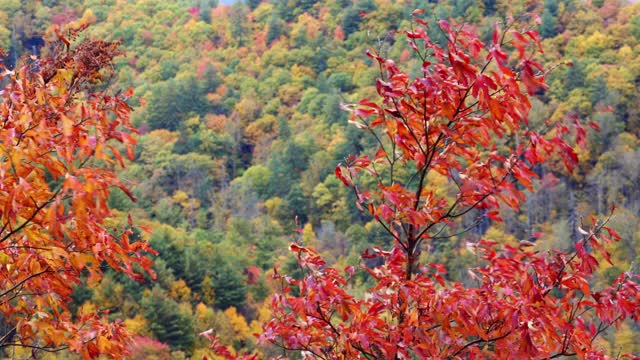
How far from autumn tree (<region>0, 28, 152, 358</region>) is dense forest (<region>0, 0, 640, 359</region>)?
1325 cm

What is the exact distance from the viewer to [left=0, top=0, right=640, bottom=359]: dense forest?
2925cm

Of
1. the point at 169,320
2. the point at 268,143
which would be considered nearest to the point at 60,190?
the point at 169,320

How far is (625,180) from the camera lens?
49844 millimetres

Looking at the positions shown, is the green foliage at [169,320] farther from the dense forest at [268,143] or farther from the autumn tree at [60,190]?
the autumn tree at [60,190]

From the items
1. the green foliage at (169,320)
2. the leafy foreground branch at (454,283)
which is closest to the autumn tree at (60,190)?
the leafy foreground branch at (454,283)

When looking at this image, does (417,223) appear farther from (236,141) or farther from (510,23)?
(236,141)

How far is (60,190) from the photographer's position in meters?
2.26

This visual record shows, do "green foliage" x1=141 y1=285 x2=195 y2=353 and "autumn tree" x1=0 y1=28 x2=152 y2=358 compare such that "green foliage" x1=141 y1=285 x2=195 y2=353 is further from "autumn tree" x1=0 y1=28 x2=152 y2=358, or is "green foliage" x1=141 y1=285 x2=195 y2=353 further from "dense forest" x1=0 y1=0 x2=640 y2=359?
"autumn tree" x1=0 y1=28 x2=152 y2=358

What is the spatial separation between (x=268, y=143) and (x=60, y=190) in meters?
68.5

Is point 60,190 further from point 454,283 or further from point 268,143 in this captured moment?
point 268,143

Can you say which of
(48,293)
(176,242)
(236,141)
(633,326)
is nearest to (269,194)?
(236,141)

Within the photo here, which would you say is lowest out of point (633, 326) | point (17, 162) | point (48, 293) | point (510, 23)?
point (633, 326)

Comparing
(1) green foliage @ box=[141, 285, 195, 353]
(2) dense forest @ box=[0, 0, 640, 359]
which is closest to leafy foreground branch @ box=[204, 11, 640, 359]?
(2) dense forest @ box=[0, 0, 640, 359]

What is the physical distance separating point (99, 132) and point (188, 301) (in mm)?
26871
